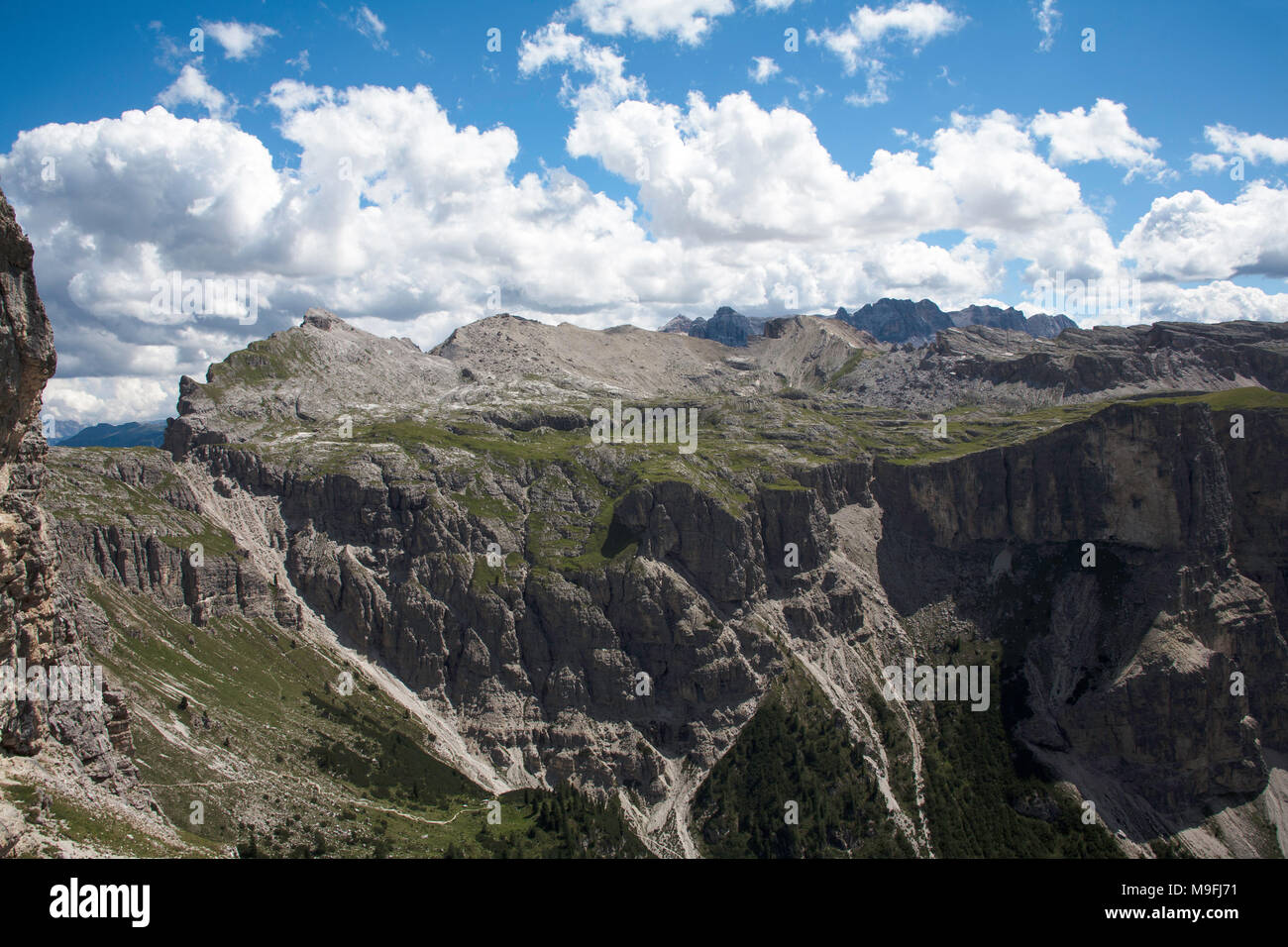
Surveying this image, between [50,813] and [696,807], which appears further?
[696,807]

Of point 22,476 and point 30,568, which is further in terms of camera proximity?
point 30,568

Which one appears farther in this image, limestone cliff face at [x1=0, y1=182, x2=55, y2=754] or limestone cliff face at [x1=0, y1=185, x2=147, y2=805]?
limestone cliff face at [x1=0, y1=185, x2=147, y2=805]

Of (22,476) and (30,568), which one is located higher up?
(22,476)

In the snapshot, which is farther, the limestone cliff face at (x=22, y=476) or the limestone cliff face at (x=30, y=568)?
the limestone cliff face at (x=30, y=568)

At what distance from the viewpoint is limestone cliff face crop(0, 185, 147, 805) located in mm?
35750

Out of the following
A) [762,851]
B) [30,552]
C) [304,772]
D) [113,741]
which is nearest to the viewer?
[30,552]

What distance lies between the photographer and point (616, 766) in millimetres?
198625

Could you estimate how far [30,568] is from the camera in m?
46.4

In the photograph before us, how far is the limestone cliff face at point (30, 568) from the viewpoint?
35750 mm
